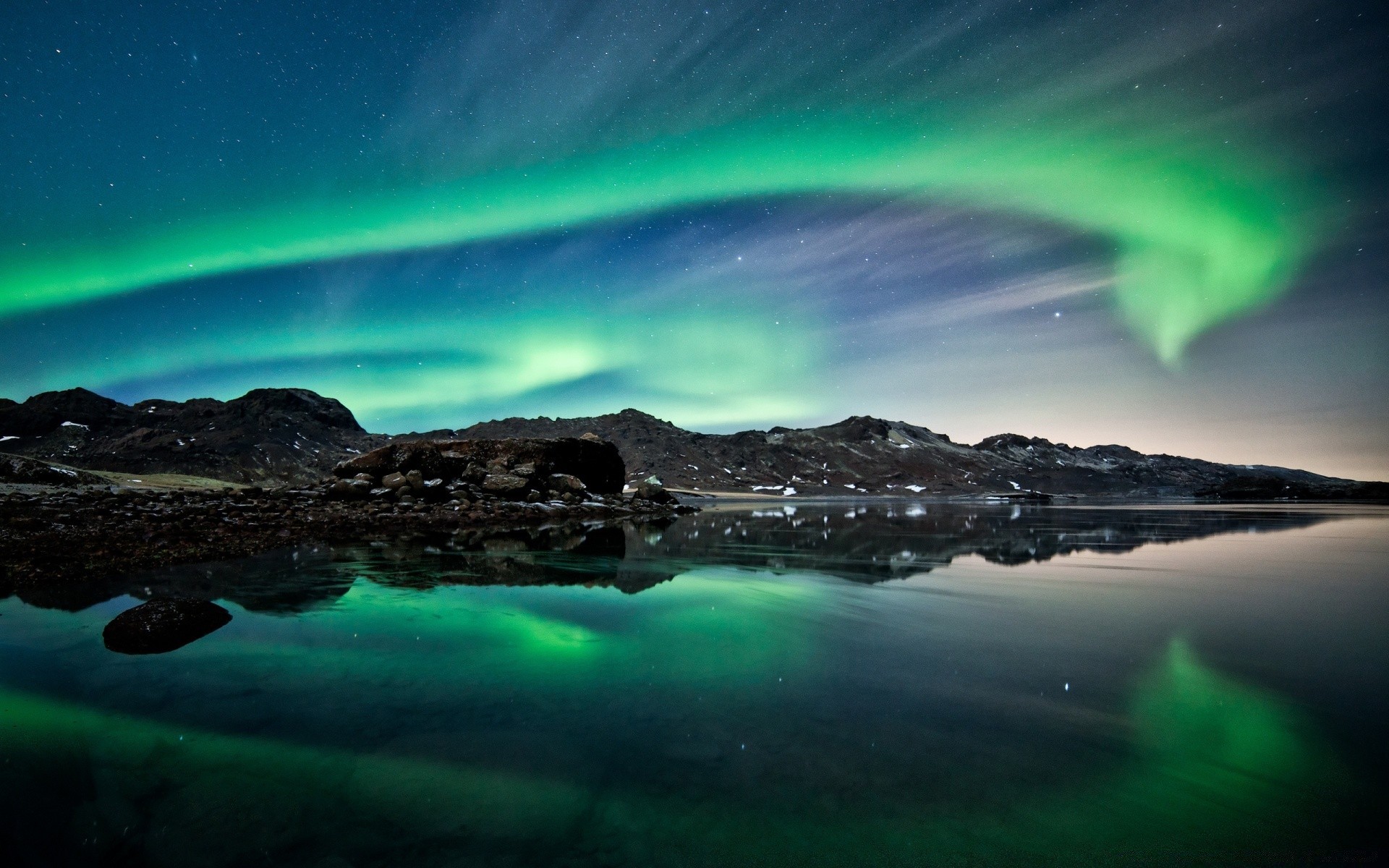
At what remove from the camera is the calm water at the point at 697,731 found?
2893mm

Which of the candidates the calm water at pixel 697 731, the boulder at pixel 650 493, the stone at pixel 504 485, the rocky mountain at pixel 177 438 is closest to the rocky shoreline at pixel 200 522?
the stone at pixel 504 485

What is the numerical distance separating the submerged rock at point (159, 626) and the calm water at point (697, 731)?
293mm

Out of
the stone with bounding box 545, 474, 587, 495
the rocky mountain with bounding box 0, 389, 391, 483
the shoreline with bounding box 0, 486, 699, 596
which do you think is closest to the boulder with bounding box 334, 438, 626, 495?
the stone with bounding box 545, 474, 587, 495

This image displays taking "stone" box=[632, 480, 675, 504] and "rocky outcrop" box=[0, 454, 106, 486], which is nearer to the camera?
"rocky outcrop" box=[0, 454, 106, 486]

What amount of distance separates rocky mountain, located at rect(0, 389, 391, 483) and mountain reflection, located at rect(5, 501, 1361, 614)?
13306 centimetres

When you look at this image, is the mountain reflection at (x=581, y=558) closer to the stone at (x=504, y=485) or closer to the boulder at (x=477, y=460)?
the stone at (x=504, y=485)

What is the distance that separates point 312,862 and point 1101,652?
7028 mm

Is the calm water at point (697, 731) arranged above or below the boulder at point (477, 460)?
below

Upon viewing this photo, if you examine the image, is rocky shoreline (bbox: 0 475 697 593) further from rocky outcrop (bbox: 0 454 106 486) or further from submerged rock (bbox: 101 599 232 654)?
submerged rock (bbox: 101 599 232 654)

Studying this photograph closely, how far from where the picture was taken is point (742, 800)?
3.24 m

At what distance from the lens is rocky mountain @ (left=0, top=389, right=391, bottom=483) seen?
136m

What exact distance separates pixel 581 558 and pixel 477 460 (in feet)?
71.6

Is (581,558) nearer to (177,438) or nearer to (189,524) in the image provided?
(189,524)

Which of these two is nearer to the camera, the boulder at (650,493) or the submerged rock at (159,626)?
the submerged rock at (159,626)
